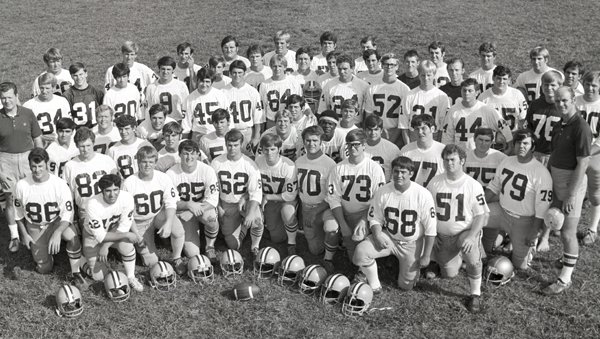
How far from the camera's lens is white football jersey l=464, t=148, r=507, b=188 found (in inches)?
331

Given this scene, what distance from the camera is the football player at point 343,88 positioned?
400 inches

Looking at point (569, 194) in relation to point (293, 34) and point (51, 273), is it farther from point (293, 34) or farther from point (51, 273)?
point (293, 34)

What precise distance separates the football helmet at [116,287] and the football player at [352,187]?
259cm

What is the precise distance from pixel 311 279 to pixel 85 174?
3282mm

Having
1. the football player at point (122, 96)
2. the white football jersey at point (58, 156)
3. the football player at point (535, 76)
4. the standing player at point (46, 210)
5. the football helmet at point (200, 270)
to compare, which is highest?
the football player at point (535, 76)

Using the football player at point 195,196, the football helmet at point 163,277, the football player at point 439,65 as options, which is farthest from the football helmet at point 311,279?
the football player at point 439,65

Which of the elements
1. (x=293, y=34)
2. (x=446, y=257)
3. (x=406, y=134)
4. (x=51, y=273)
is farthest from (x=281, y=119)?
(x=293, y=34)

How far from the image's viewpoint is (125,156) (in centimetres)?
885

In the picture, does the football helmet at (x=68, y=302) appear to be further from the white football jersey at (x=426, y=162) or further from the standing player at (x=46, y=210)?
the white football jersey at (x=426, y=162)

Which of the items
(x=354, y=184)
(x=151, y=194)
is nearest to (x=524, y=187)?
(x=354, y=184)

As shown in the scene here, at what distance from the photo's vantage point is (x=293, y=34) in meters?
19.4

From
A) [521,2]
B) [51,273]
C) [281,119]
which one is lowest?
[51,273]

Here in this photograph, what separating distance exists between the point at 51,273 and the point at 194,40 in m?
12.6

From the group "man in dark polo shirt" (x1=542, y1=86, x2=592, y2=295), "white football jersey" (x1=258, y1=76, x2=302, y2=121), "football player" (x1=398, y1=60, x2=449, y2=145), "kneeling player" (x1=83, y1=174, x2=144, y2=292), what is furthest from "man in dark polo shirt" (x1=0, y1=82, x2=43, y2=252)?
"man in dark polo shirt" (x1=542, y1=86, x2=592, y2=295)
